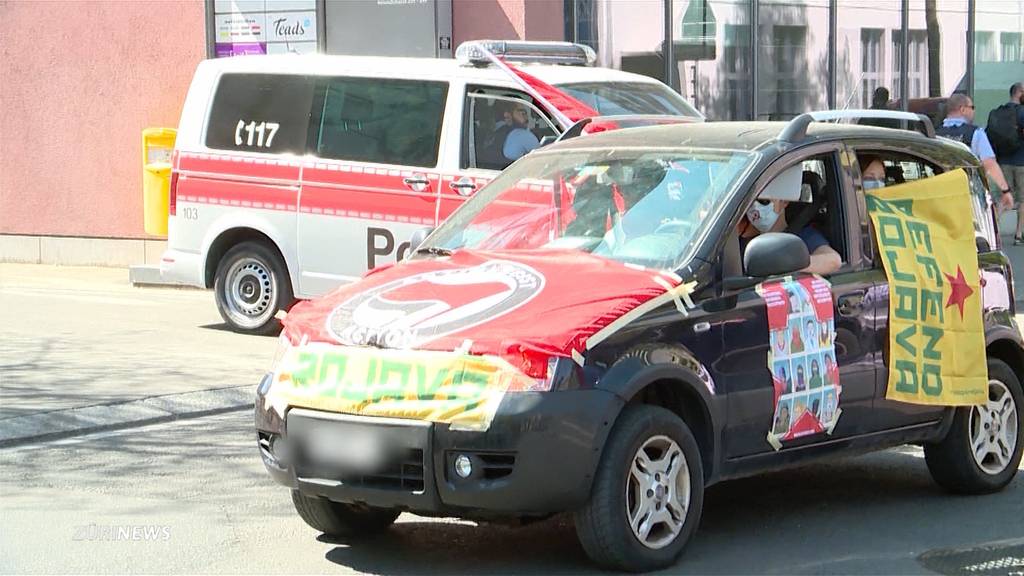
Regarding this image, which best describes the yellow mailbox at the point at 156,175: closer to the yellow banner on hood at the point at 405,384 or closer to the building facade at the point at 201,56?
the building facade at the point at 201,56

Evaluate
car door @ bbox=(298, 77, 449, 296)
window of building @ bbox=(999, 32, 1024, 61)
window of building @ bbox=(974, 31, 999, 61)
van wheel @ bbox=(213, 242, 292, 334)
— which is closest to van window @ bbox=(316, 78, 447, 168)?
car door @ bbox=(298, 77, 449, 296)

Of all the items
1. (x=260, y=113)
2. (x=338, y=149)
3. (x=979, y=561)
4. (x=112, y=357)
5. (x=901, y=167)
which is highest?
(x=260, y=113)

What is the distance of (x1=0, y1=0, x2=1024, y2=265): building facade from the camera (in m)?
17.2

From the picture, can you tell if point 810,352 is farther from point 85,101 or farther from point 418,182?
point 85,101

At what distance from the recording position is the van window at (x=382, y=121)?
39.9 feet

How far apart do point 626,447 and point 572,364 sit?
0.36 m

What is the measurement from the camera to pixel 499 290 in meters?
6.13

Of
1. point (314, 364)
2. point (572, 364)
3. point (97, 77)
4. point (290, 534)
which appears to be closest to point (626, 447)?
point (572, 364)

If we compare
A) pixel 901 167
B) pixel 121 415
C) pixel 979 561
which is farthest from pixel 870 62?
pixel 979 561

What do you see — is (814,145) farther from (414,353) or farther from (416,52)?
(416,52)

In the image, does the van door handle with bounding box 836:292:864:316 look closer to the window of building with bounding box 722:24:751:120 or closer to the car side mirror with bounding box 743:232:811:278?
the car side mirror with bounding box 743:232:811:278

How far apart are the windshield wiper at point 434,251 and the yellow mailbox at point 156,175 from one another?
861 cm

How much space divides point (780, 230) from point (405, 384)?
210cm

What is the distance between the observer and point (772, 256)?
641 centimetres
